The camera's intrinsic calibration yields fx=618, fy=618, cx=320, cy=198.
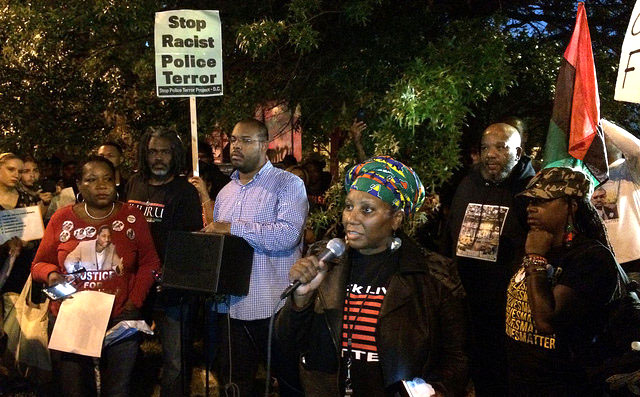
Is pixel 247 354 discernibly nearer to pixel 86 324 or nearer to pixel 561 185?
pixel 86 324

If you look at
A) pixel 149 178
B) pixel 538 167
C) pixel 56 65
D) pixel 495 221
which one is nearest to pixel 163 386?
pixel 149 178

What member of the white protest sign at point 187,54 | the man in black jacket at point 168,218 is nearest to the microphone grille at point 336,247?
the man in black jacket at point 168,218

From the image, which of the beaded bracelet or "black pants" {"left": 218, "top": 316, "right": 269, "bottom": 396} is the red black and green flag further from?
"black pants" {"left": 218, "top": 316, "right": 269, "bottom": 396}

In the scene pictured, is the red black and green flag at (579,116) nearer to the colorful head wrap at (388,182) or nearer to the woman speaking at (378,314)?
the colorful head wrap at (388,182)

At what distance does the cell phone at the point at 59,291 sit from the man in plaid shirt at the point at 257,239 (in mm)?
1048

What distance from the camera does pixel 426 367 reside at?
2.73 m

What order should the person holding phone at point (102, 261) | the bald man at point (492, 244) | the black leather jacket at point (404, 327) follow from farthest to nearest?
the bald man at point (492, 244) → the person holding phone at point (102, 261) → the black leather jacket at point (404, 327)

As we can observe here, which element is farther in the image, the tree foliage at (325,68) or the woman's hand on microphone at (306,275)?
the tree foliage at (325,68)

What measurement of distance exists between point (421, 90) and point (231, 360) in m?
2.72

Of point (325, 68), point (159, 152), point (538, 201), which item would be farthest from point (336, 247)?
point (325, 68)

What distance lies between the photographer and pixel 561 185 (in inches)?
128

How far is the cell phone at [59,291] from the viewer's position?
4.26 meters

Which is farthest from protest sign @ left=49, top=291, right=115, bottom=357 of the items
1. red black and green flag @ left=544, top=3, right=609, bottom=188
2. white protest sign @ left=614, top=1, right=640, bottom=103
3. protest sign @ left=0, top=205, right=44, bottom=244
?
white protest sign @ left=614, top=1, right=640, bottom=103

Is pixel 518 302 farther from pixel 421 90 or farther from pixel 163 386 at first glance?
pixel 163 386
